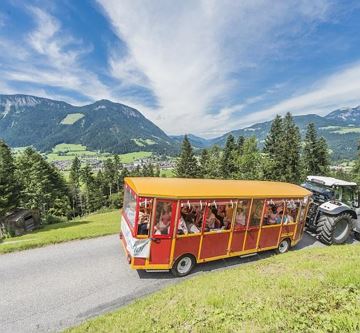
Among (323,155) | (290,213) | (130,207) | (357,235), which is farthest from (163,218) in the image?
(323,155)

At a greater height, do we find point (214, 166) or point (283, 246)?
point (283, 246)

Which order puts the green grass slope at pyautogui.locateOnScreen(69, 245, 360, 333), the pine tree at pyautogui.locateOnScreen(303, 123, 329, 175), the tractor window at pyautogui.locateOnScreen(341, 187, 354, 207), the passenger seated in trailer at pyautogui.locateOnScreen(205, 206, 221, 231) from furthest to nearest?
the pine tree at pyautogui.locateOnScreen(303, 123, 329, 175), the tractor window at pyautogui.locateOnScreen(341, 187, 354, 207), the passenger seated in trailer at pyautogui.locateOnScreen(205, 206, 221, 231), the green grass slope at pyautogui.locateOnScreen(69, 245, 360, 333)

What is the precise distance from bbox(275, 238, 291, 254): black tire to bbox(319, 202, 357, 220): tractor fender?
2.50 meters

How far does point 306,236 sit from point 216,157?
46.6 meters

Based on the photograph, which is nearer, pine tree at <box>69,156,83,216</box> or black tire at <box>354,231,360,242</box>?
black tire at <box>354,231,360,242</box>

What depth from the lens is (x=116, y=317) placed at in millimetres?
5824

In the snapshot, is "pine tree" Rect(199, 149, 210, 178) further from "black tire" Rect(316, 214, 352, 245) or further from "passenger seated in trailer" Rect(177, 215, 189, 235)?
"passenger seated in trailer" Rect(177, 215, 189, 235)

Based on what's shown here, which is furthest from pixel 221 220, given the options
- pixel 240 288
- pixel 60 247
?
pixel 60 247

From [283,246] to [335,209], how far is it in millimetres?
3119

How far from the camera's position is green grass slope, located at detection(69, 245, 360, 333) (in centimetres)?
454

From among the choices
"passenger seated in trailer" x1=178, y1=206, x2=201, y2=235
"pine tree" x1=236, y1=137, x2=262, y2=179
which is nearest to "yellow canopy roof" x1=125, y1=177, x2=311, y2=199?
"passenger seated in trailer" x1=178, y1=206, x2=201, y2=235

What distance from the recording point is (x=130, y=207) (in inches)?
368

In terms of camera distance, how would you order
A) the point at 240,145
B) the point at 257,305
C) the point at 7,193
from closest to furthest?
the point at 257,305 < the point at 7,193 < the point at 240,145

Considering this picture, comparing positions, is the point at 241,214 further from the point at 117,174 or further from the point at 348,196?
the point at 117,174
